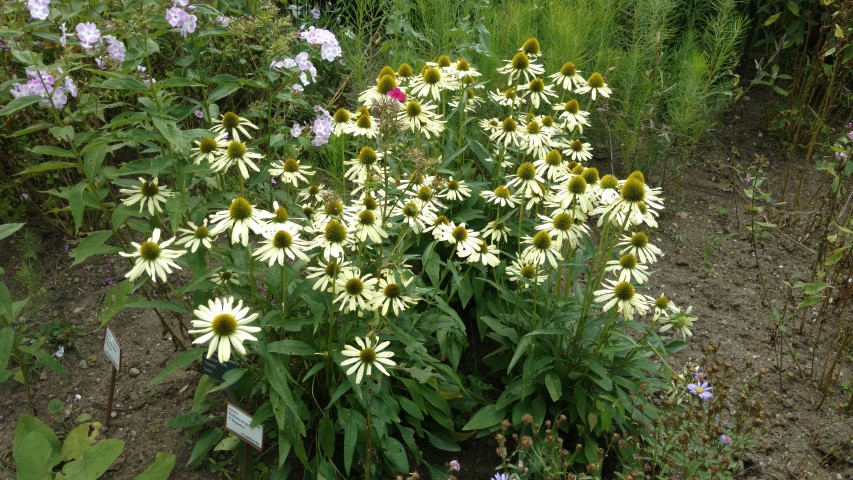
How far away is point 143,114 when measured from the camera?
2051mm

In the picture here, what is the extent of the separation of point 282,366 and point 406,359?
404 mm

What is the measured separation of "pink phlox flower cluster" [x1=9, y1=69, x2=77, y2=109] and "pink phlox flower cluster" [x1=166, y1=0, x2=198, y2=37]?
31 centimetres

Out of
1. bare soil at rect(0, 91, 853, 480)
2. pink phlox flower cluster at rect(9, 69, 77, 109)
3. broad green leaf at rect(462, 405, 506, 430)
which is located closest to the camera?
pink phlox flower cluster at rect(9, 69, 77, 109)

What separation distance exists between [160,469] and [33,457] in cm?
33

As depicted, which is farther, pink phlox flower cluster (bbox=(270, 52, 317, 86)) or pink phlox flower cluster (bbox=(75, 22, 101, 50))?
pink phlox flower cluster (bbox=(270, 52, 317, 86))

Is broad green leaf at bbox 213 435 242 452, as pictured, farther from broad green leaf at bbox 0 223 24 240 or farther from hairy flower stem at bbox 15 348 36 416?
broad green leaf at bbox 0 223 24 240

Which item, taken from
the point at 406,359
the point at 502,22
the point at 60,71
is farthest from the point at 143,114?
the point at 502,22

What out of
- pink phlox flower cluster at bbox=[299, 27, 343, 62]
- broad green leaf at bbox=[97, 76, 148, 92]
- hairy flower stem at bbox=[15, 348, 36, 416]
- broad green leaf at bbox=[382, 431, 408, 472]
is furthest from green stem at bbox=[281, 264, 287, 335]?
pink phlox flower cluster at bbox=[299, 27, 343, 62]

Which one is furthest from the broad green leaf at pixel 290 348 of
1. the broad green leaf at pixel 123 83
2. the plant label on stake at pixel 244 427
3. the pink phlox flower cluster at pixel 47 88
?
the pink phlox flower cluster at pixel 47 88

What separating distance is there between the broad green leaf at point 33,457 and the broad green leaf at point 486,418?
3.80ft

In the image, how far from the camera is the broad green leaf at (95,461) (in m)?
1.97

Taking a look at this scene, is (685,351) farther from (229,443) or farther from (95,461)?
(95,461)

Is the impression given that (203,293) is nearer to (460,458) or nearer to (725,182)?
→ (460,458)

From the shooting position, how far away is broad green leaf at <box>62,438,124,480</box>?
77.7 inches
